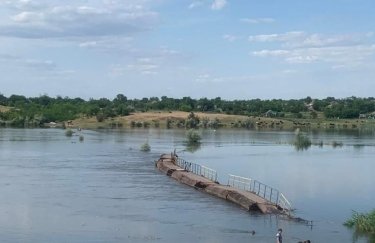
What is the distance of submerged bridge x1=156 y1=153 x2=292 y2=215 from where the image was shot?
50.7m

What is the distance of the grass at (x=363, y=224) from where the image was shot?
43.2 meters

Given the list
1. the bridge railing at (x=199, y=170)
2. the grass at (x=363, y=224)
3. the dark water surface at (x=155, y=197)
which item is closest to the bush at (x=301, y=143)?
the dark water surface at (x=155, y=197)

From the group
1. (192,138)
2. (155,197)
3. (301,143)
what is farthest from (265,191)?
(192,138)

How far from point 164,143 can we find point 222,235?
89.2 metres

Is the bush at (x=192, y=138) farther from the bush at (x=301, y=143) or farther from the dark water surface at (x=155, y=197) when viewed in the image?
the dark water surface at (x=155, y=197)

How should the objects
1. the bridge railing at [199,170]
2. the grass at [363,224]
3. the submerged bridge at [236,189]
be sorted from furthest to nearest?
the bridge railing at [199,170] < the submerged bridge at [236,189] < the grass at [363,224]

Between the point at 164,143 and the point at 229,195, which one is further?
the point at 164,143

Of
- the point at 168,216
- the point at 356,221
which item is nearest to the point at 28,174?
the point at 168,216

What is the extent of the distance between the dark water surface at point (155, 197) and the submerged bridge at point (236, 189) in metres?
1.03

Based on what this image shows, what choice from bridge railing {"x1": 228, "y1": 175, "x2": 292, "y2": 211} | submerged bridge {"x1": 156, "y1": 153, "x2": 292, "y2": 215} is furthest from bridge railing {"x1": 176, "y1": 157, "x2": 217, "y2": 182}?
bridge railing {"x1": 228, "y1": 175, "x2": 292, "y2": 211}

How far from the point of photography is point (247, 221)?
153 feet

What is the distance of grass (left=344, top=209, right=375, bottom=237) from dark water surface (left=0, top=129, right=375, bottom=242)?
0.93m

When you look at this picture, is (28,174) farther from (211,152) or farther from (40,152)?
(211,152)

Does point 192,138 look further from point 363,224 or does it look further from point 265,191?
point 363,224
